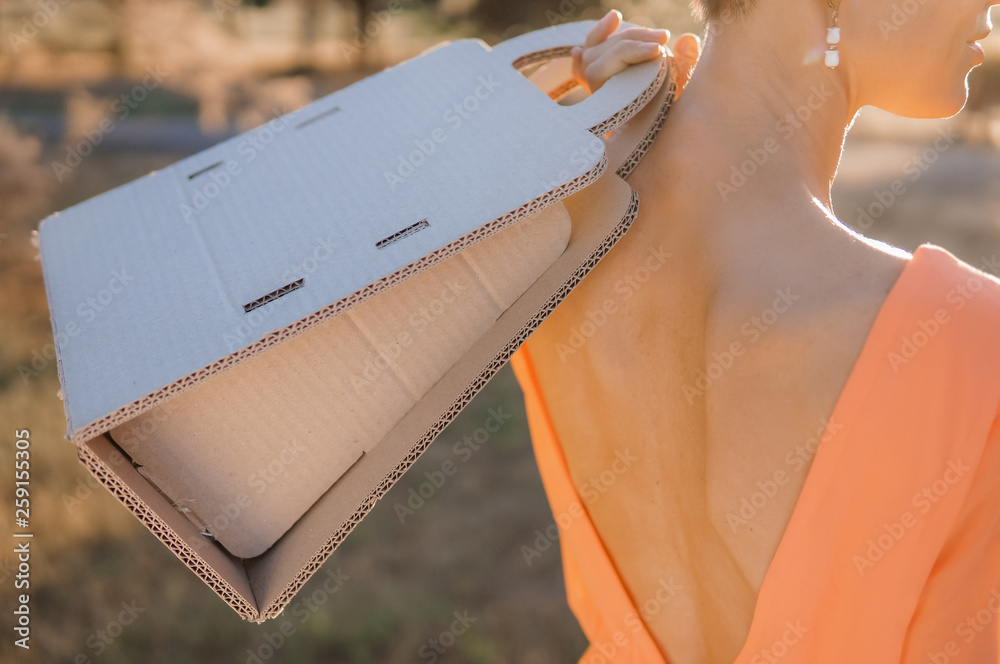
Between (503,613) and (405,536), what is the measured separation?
23.3 inches

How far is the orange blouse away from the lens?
91 centimetres

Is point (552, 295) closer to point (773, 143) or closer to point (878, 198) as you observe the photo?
point (773, 143)

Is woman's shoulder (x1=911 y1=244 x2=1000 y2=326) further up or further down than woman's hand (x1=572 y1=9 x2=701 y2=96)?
further down

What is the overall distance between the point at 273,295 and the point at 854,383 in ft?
2.16

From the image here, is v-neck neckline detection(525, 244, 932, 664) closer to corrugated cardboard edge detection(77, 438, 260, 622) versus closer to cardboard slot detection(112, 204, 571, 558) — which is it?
cardboard slot detection(112, 204, 571, 558)

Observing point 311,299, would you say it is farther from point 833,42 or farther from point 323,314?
point 833,42

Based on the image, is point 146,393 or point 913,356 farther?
point 913,356

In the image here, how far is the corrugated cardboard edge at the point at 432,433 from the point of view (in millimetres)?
973

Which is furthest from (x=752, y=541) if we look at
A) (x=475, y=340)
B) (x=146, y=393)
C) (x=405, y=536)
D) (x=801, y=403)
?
(x=405, y=536)

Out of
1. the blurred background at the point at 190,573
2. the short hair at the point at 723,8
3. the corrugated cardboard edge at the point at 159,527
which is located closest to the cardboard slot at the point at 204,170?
Answer: the corrugated cardboard edge at the point at 159,527

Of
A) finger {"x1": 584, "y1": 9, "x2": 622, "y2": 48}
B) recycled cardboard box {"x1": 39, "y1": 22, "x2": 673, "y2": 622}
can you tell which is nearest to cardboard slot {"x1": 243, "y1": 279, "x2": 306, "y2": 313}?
recycled cardboard box {"x1": 39, "y1": 22, "x2": 673, "y2": 622}

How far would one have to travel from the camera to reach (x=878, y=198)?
6.33 meters

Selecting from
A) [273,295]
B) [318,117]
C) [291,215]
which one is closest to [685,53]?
[318,117]

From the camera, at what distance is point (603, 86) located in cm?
112
